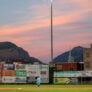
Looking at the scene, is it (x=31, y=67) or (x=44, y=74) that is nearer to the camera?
(x=44, y=74)

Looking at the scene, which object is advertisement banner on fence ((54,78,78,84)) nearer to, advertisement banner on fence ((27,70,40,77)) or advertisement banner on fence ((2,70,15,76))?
advertisement banner on fence ((27,70,40,77))

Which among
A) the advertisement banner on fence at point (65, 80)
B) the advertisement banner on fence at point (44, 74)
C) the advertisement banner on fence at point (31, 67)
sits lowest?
the advertisement banner on fence at point (65, 80)

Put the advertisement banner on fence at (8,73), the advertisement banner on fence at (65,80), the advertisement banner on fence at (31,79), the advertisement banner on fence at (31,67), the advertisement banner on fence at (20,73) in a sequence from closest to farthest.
A: 1. the advertisement banner on fence at (31,79)
2. the advertisement banner on fence at (8,73)
3. the advertisement banner on fence at (20,73)
4. the advertisement banner on fence at (65,80)
5. the advertisement banner on fence at (31,67)

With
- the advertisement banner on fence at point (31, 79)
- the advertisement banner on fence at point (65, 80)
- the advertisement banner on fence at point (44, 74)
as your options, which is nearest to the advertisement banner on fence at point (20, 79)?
the advertisement banner on fence at point (31, 79)

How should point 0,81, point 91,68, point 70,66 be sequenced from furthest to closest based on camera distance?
1. point 70,66
2. point 91,68
3. point 0,81

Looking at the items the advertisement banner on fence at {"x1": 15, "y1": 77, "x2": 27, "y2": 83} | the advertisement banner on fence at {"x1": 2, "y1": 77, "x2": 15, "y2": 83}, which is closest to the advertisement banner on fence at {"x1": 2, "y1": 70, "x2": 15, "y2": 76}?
the advertisement banner on fence at {"x1": 2, "y1": 77, "x2": 15, "y2": 83}

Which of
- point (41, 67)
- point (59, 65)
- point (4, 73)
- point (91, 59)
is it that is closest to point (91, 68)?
point (91, 59)

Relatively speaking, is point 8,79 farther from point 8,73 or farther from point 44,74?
point 44,74

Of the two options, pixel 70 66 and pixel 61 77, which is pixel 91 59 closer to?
pixel 70 66

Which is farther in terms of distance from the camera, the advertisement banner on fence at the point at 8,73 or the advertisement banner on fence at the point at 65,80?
the advertisement banner on fence at the point at 65,80

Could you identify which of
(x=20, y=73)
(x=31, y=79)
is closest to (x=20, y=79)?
(x=20, y=73)

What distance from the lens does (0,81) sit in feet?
299

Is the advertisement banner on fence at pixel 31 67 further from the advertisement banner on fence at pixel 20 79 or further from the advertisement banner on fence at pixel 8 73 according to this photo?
the advertisement banner on fence at pixel 8 73

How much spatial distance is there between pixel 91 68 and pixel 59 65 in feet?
49.3
